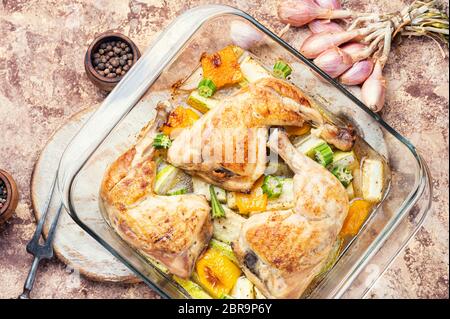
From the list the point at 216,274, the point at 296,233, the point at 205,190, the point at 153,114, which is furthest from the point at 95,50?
the point at 296,233

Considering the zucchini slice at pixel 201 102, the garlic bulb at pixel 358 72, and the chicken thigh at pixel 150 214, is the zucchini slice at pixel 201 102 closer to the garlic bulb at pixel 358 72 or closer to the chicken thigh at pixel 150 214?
the chicken thigh at pixel 150 214

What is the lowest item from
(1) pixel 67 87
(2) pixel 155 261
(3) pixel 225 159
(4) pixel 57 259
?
(4) pixel 57 259

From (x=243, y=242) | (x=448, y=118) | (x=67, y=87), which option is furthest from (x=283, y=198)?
(x=67, y=87)

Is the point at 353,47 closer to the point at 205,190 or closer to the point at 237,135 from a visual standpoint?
the point at 237,135

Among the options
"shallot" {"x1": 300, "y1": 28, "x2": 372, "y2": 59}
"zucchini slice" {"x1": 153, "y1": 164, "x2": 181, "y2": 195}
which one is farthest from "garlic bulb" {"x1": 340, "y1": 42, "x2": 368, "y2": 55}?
"zucchini slice" {"x1": 153, "y1": 164, "x2": 181, "y2": 195}

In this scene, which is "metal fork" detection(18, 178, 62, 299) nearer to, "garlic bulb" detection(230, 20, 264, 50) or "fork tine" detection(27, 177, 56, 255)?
"fork tine" detection(27, 177, 56, 255)
